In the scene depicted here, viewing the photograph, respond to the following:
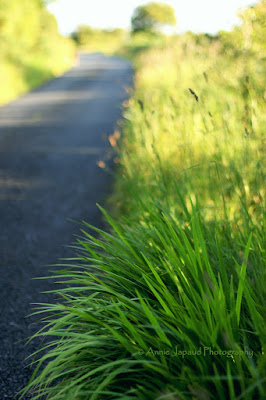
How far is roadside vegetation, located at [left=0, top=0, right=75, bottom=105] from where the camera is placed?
15.7 m

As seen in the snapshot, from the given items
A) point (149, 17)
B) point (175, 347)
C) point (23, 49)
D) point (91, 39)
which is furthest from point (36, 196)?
point (91, 39)

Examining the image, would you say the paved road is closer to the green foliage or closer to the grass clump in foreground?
the grass clump in foreground

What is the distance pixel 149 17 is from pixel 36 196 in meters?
49.4

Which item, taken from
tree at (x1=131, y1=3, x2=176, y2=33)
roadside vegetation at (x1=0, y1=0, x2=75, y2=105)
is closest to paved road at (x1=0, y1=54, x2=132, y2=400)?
roadside vegetation at (x1=0, y1=0, x2=75, y2=105)

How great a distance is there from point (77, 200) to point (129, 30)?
50.9 metres

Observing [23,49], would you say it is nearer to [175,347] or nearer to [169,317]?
[169,317]

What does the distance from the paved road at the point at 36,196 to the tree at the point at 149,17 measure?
1593 inches

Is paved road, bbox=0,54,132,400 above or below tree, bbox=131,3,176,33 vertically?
below

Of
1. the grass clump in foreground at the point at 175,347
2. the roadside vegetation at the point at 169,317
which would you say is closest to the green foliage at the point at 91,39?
the roadside vegetation at the point at 169,317

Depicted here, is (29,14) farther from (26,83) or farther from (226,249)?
(226,249)

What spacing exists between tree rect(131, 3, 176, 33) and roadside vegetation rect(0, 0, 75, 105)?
26189 mm

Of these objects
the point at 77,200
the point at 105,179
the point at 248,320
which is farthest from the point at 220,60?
the point at 248,320

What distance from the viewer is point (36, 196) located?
5.57m

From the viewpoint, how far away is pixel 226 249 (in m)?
2.41
